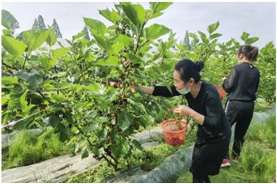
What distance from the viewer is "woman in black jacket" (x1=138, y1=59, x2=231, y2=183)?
1.38 meters

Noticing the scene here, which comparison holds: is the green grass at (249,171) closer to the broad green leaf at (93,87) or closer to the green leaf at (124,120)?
the green leaf at (124,120)

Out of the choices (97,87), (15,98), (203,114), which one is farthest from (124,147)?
(15,98)

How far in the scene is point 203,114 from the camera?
4.99 feet

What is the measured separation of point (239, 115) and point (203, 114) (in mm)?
1092

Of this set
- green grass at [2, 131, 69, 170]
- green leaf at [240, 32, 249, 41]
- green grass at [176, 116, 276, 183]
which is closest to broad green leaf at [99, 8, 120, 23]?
green grass at [176, 116, 276, 183]

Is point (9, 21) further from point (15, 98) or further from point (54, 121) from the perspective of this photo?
point (54, 121)

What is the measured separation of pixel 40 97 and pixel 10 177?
179cm

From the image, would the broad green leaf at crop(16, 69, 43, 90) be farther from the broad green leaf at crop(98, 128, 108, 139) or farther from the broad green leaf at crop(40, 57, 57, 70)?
the broad green leaf at crop(98, 128, 108, 139)

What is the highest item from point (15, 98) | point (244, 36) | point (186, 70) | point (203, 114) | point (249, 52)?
point (244, 36)

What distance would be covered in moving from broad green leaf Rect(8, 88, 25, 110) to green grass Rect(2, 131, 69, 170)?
1792mm

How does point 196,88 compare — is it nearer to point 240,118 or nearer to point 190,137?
point 240,118

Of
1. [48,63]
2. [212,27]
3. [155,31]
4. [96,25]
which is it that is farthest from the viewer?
[212,27]

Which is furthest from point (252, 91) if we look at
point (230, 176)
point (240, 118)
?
point (230, 176)

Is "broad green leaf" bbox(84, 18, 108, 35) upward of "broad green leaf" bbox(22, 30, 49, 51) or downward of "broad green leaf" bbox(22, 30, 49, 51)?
upward
